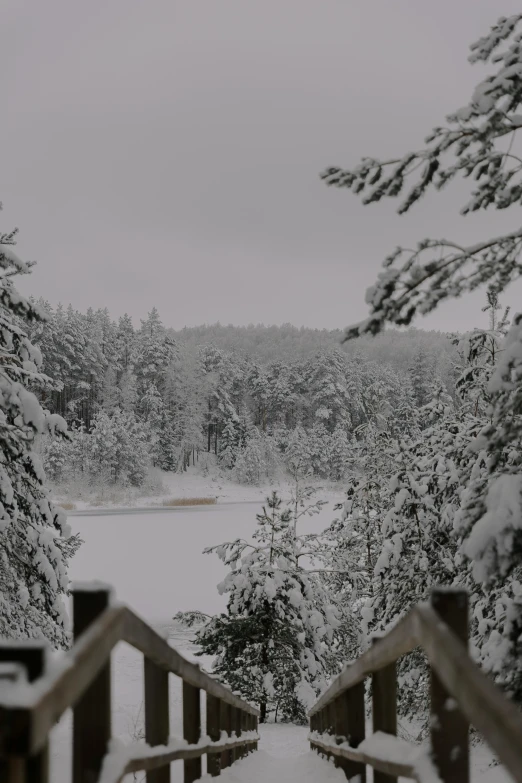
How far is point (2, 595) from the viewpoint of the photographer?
703 centimetres

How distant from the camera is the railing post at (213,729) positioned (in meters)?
4.44

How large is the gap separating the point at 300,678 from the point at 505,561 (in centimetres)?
1051

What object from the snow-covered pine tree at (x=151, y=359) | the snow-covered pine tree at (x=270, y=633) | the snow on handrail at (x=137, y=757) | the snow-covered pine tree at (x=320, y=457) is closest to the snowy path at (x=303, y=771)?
the snow on handrail at (x=137, y=757)

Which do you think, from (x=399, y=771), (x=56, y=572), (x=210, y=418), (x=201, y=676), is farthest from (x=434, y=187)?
(x=210, y=418)

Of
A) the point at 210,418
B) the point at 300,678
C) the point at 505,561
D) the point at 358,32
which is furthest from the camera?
the point at 358,32

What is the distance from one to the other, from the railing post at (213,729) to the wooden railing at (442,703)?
1.90 m

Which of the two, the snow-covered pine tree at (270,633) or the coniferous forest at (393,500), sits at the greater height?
the coniferous forest at (393,500)

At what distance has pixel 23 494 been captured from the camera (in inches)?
290

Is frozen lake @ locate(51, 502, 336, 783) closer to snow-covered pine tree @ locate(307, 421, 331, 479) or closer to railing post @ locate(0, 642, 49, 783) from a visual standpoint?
railing post @ locate(0, 642, 49, 783)

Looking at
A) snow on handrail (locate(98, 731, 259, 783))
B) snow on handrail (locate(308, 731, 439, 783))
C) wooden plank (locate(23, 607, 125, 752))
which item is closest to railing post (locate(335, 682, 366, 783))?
snow on handrail (locate(308, 731, 439, 783))

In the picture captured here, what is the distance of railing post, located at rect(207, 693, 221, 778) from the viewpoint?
444 centimetres

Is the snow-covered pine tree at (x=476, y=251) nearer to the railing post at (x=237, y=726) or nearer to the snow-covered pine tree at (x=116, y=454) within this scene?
the railing post at (x=237, y=726)

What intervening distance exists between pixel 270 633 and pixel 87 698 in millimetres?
10680

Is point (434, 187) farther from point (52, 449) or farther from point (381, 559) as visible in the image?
point (52, 449)
